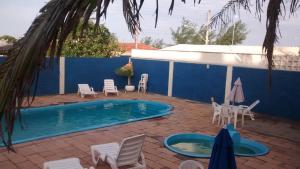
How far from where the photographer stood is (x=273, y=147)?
801cm

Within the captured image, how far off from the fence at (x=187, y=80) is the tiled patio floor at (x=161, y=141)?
101 centimetres

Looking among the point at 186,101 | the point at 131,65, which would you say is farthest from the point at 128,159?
the point at 131,65

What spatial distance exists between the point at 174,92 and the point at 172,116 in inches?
189

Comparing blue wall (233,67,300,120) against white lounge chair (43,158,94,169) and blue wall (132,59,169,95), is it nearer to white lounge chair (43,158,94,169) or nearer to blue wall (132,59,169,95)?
blue wall (132,59,169,95)

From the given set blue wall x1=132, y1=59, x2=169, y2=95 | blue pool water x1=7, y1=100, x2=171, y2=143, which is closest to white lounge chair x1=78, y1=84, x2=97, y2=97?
blue pool water x1=7, y1=100, x2=171, y2=143

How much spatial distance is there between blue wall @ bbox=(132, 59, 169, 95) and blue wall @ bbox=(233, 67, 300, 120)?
425 cm

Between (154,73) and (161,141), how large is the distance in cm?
910

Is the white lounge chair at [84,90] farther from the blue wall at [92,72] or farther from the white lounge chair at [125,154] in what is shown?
the white lounge chair at [125,154]

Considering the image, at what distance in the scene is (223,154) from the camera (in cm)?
423

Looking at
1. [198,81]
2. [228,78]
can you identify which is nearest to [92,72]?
[198,81]

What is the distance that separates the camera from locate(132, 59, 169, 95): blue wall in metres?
16.3

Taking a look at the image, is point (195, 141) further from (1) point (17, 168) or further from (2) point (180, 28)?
(2) point (180, 28)

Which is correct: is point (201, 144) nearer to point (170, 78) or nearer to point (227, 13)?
point (227, 13)

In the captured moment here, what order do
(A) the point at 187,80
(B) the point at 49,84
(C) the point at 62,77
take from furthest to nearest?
(A) the point at 187,80 < (C) the point at 62,77 < (B) the point at 49,84
